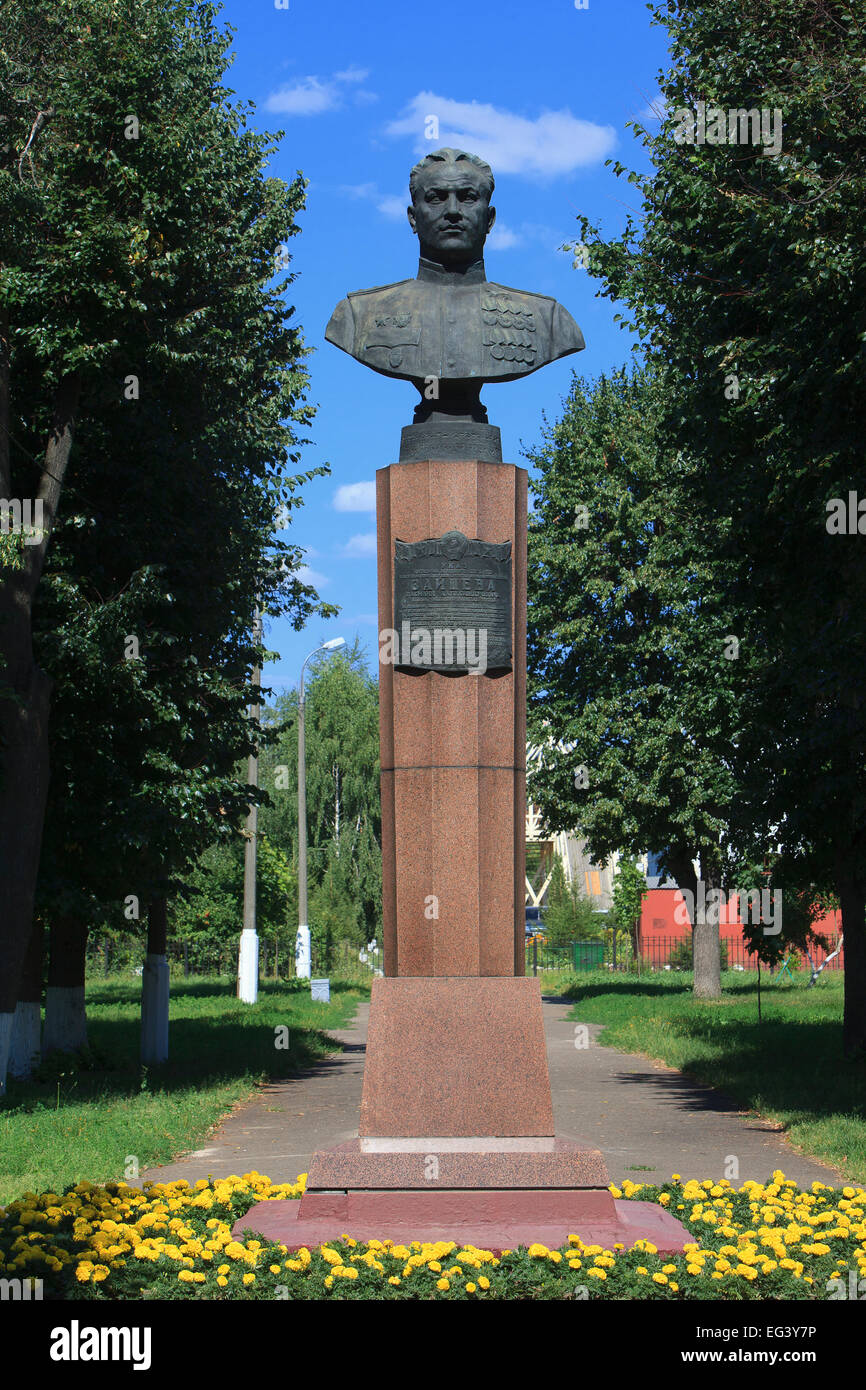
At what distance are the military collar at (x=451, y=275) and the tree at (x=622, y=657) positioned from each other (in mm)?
17230

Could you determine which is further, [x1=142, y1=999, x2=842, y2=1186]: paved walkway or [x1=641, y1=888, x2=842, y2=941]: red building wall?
[x1=641, y1=888, x2=842, y2=941]: red building wall

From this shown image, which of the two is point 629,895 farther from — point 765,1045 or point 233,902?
point 765,1045

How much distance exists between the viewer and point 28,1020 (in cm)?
1541

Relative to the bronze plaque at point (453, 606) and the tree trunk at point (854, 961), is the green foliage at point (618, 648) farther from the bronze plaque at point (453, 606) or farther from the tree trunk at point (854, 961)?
the bronze plaque at point (453, 606)

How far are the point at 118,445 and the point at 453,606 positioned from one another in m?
8.15

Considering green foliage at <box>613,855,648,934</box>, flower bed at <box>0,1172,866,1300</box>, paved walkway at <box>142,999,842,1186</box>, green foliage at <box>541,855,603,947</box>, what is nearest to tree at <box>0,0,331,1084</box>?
paved walkway at <box>142,999,842,1186</box>

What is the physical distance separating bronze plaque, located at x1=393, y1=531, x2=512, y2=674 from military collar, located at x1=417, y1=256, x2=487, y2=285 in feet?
5.28

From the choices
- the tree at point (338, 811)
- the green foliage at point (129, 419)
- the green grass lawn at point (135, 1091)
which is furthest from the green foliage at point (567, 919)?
the green foliage at point (129, 419)

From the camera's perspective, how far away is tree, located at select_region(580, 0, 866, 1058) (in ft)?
35.4

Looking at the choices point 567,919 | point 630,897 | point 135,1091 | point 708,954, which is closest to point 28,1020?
point 135,1091

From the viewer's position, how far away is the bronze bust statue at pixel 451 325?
7918 mm

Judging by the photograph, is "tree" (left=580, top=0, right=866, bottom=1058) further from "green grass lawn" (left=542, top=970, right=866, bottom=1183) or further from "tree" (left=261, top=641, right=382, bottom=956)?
"tree" (left=261, top=641, right=382, bottom=956)

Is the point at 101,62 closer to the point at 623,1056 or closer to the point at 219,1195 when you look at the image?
the point at 219,1195
